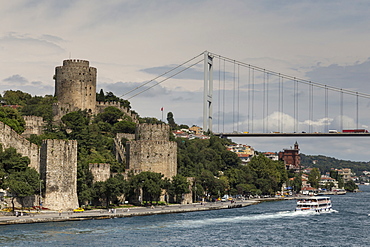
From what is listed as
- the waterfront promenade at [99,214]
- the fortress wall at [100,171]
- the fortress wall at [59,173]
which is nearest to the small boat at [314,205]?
the waterfront promenade at [99,214]

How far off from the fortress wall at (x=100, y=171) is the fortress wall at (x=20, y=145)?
4843mm

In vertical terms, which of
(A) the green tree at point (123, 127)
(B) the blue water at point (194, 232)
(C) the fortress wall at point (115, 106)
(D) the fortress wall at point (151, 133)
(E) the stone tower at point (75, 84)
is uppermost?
(E) the stone tower at point (75, 84)

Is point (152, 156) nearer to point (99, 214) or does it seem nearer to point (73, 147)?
point (73, 147)

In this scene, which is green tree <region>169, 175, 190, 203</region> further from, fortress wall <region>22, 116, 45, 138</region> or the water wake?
fortress wall <region>22, 116, 45, 138</region>

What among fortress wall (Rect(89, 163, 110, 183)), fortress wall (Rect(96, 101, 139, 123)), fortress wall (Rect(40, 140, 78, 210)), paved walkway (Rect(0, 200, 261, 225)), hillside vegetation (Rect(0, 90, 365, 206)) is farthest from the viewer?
fortress wall (Rect(96, 101, 139, 123))

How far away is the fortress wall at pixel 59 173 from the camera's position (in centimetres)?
4200

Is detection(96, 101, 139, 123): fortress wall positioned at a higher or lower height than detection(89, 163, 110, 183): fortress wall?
higher

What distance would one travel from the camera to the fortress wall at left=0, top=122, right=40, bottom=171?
142ft

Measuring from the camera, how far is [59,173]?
4231cm

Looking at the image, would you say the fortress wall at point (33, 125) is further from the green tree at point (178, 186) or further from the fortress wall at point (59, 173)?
the fortress wall at point (59, 173)

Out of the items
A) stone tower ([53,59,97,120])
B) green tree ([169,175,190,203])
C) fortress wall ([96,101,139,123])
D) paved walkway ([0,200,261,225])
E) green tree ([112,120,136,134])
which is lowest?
paved walkway ([0,200,261,225])

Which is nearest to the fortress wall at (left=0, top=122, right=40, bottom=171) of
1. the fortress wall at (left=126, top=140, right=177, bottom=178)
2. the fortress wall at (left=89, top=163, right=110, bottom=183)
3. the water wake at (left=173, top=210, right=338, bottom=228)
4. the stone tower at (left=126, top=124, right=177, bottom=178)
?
the fortress wall at (left=89, top=163, right=110, bottom=183)

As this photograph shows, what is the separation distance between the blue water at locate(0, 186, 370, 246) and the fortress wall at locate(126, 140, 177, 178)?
6.50 m

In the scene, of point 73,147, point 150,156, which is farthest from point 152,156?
point 73,147
